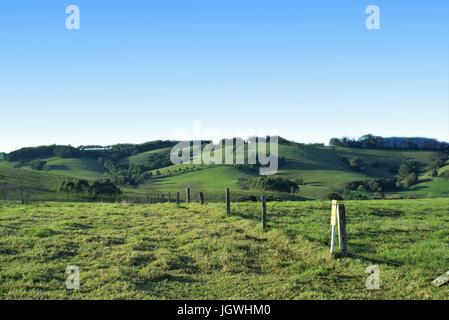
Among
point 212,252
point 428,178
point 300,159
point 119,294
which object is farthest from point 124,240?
point 300,159

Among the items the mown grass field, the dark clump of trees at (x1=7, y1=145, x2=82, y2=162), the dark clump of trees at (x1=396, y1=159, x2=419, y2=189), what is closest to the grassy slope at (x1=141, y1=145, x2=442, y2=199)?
the dark clump of trees at (x1=396, y1=159, x2=419, y2=189)

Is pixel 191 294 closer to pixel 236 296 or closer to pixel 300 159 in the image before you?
pixel 236 296

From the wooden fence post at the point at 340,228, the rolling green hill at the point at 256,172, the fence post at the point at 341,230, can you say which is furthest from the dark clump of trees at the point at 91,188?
the fence post at the point at 341,230

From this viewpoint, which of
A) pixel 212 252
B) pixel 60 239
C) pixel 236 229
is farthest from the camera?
pixel 236 229

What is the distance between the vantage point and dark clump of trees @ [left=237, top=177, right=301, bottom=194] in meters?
123

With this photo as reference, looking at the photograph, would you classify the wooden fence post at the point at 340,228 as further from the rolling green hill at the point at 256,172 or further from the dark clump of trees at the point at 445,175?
the dark clump of trees at the point at 445,175

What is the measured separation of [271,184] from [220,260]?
112466 millimetres

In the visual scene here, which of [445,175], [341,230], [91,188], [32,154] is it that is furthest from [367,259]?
[32,154]

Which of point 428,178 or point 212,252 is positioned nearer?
point 212,252

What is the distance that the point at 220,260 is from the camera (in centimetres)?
1593

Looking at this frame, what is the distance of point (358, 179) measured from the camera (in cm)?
14800

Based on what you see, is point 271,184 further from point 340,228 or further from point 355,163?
point 340,228
